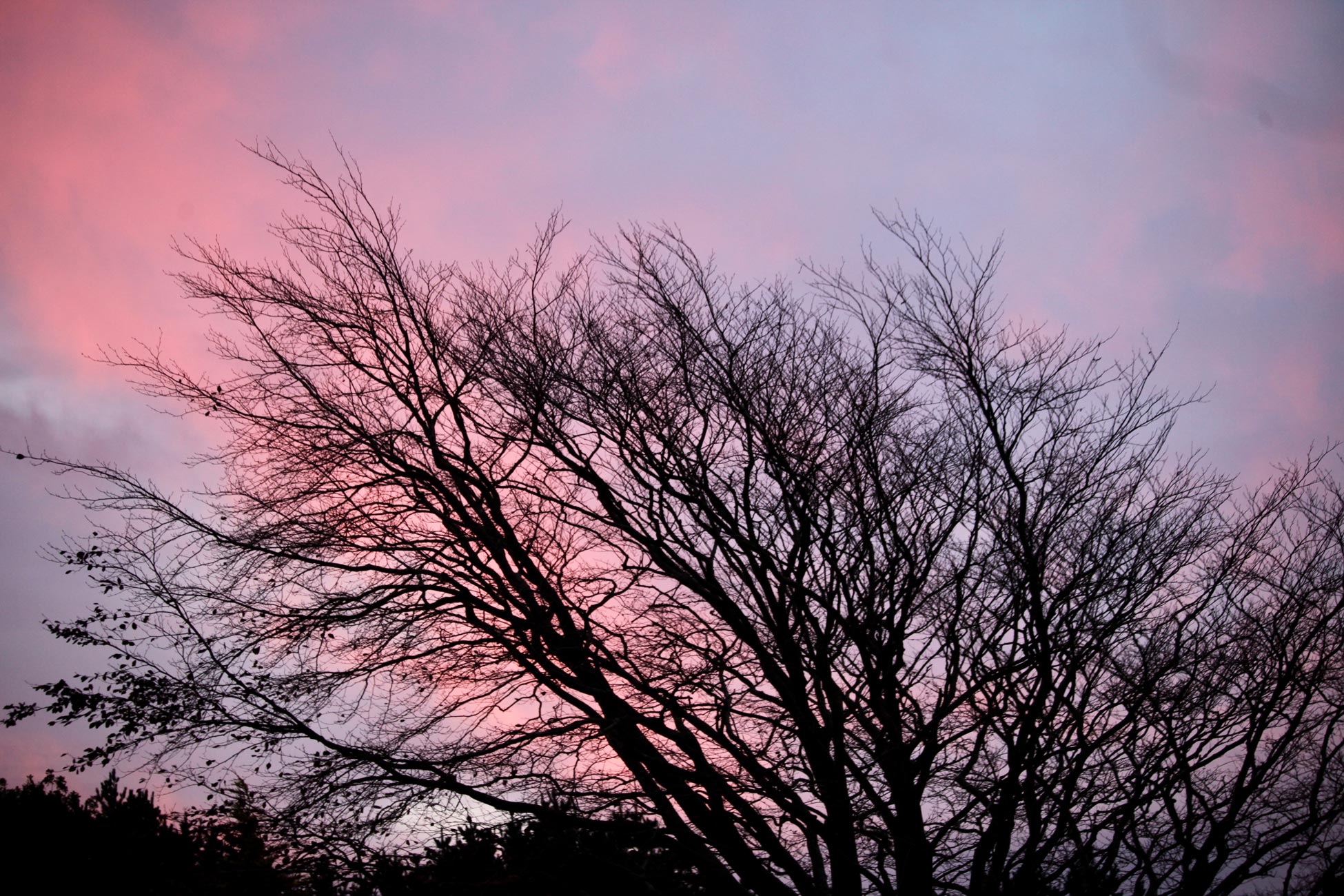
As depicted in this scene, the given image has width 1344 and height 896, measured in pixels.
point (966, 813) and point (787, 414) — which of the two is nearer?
point (966, 813)

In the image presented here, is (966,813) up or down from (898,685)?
down

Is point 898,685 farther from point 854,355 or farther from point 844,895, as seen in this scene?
point 854,355

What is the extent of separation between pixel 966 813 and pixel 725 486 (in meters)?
2.91

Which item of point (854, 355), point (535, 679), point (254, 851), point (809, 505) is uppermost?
point (854, 355)

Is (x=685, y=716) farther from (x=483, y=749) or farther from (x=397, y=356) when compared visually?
(x=397, y=356)

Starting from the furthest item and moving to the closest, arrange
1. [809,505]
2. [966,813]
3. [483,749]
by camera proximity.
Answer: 1. [809,505]
2. [483,749]
3. [966,813]

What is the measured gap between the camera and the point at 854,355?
24.0 feet

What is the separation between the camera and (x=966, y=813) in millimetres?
5707

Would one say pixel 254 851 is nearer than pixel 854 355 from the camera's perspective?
Yes

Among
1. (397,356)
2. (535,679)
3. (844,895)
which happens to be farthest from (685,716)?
(397,356)

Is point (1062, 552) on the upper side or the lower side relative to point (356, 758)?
upper

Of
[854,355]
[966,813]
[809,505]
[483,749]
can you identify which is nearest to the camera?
[966,813]

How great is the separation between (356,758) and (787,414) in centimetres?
413

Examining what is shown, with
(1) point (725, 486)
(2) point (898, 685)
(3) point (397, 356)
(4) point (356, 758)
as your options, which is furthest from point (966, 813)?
(3) point (397, 356)
